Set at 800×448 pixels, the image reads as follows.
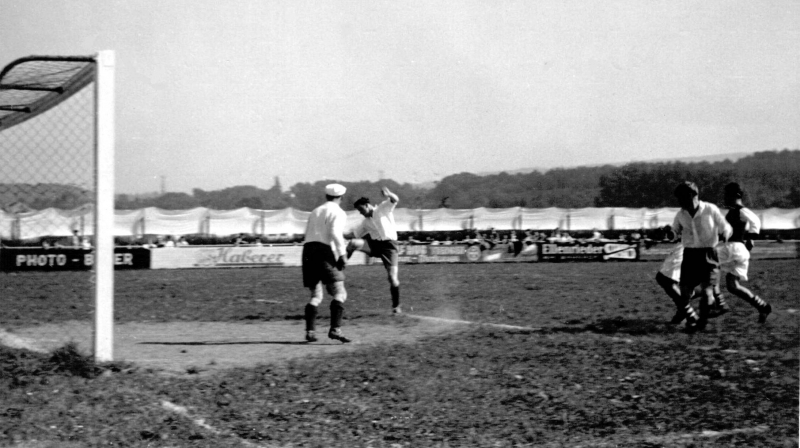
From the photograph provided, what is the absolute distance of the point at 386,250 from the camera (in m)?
12.4

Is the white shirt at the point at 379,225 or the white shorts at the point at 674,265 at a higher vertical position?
the white shirt at the point at 379,225

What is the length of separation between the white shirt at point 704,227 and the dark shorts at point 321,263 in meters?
4.26

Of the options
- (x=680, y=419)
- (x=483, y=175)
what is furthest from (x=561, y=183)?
(x=680, y=419)

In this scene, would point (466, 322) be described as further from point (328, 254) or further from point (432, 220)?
point (432, 220)

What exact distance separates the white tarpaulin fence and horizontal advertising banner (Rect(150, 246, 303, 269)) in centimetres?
79

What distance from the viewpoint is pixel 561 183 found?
35719mm

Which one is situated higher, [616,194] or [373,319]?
[616,194]

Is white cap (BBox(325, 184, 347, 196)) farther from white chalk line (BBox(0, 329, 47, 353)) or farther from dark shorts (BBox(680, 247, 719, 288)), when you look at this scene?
dark shorts (BBox(680, 247, 719, 288))

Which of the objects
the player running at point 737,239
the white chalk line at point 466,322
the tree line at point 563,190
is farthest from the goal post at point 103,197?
the tree line at point 563,190

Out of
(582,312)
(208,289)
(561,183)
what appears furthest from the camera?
(561,183)

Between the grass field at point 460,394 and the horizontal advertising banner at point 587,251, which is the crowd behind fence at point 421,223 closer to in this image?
the horizontal advertising banner at point 587,251

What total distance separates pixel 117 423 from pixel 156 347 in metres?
3.58

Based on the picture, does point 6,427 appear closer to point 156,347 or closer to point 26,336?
point 156,347

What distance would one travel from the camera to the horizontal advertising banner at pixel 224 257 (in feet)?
105
